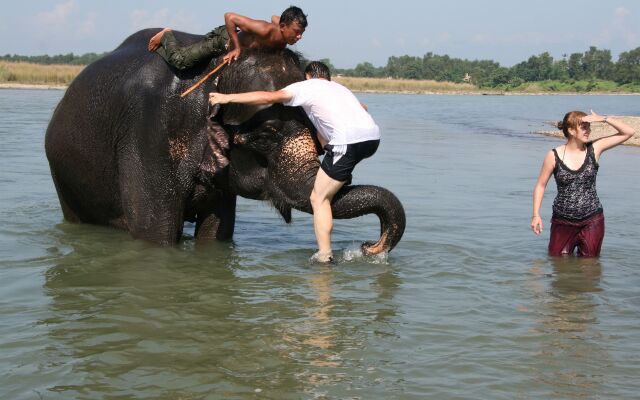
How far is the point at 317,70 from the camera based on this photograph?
7.14m

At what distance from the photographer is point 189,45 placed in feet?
25.1

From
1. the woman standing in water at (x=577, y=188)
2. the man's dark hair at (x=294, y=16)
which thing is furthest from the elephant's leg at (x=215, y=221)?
the woman standing in water at (x=577, y=188)

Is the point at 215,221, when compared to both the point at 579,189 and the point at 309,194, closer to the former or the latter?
the point at 309,194

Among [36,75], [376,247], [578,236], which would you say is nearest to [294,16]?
[376,247]

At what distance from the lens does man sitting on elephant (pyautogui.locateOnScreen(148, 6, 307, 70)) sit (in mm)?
6922

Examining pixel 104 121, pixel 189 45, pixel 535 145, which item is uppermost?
pixel 189 45

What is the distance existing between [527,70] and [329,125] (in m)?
128

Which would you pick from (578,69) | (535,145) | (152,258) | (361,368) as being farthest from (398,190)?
(578,69)

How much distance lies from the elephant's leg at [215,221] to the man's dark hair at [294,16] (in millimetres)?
1998

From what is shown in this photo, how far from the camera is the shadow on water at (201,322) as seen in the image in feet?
15.7

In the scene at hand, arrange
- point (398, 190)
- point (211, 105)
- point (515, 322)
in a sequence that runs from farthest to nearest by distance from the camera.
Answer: point (398, 190) < point (211, 105) < point (515, 322)

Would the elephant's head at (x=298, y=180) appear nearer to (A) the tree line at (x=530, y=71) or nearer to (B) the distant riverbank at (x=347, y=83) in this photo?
(B) the distant riverbank at (x=347, y=83)

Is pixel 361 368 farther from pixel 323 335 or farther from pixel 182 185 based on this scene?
pixel 182 185

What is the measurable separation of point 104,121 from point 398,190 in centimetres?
576
